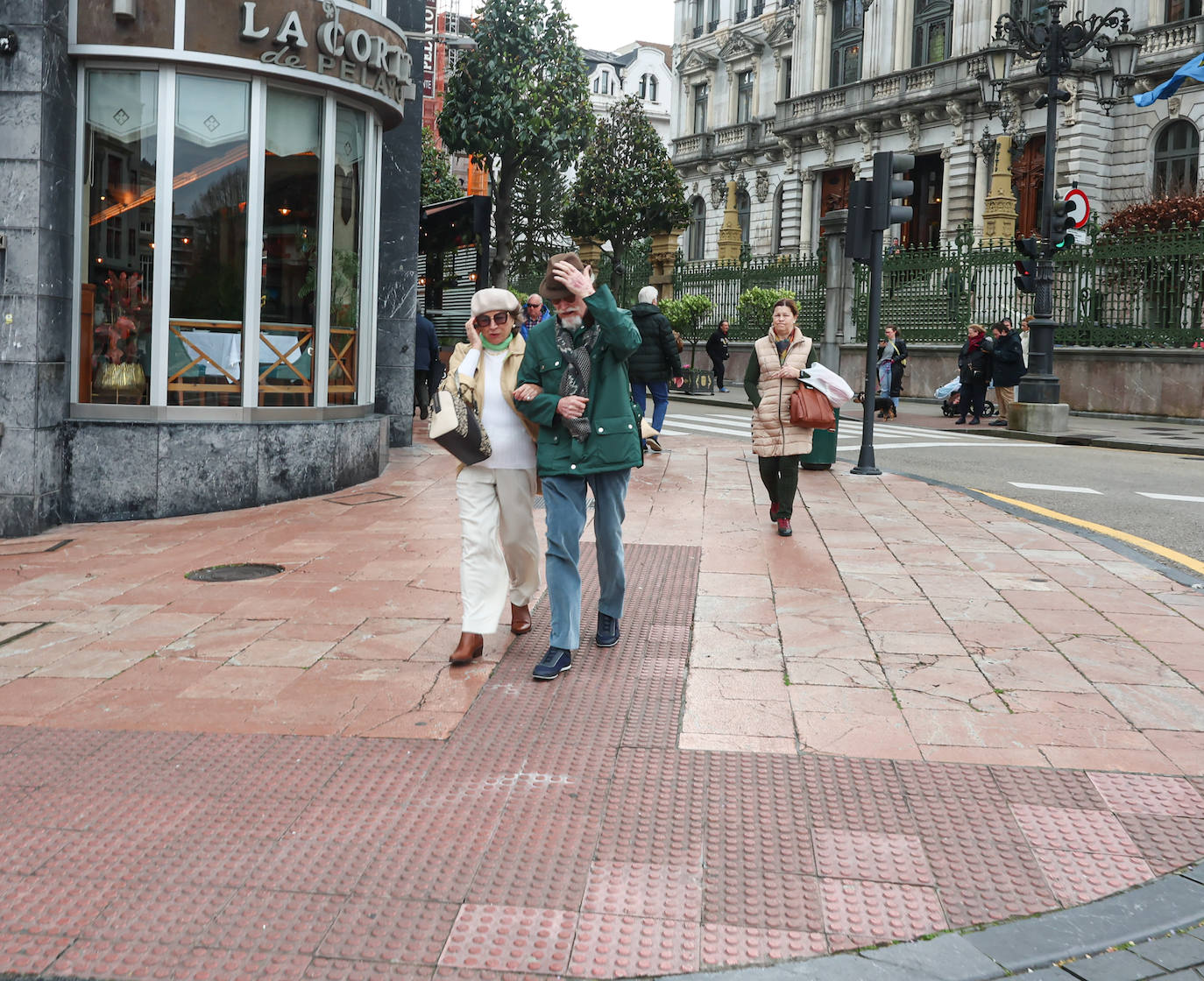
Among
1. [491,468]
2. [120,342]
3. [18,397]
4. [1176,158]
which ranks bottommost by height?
[491,468]

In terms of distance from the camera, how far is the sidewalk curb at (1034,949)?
2.86m

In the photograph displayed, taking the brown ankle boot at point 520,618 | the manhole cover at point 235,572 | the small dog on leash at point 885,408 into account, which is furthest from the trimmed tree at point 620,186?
the brown ankle boot at point 520,618

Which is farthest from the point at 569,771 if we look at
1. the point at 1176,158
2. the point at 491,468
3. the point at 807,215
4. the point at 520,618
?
the point at 807,215

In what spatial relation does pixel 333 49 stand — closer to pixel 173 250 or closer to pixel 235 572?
pixel 173 250

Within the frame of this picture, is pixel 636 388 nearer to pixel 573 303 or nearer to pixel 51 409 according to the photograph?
pixel 51 409

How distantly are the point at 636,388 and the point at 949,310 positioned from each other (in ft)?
48.9

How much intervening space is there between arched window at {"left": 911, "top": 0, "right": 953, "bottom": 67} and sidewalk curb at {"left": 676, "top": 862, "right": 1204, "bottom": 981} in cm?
4169

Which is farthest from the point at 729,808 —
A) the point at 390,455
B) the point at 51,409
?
the point at 390,455

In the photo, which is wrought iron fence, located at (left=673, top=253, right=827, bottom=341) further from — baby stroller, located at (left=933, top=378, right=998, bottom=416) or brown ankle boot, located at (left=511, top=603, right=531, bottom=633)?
brown ankle boot, located at (left=511, top=603, right=531, bottom=633)

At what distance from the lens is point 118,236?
9.26m

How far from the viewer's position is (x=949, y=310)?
26.4 metres

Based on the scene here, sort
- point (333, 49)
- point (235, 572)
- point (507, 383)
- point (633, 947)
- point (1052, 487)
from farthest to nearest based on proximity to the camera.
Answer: point (1052, 487) < point (333, 49) < point (235, 572) < point (507, 383) < point (633, 947)

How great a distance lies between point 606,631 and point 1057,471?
953 cm

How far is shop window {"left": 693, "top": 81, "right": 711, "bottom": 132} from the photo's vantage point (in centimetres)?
5688
